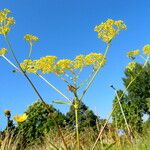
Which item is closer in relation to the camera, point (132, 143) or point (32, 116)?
point (132, 143)

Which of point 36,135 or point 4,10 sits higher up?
point 36,135

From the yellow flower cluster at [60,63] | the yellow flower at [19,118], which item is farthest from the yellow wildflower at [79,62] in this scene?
the yellow flower at [19,118]

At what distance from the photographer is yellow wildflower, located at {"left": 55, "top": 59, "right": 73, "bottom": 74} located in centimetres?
416

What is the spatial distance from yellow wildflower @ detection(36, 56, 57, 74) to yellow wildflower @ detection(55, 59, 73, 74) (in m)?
0.05

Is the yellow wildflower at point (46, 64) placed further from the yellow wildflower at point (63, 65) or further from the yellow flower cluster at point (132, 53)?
the yellow flower cluster at point (132, 53)

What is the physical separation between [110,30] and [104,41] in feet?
0.59

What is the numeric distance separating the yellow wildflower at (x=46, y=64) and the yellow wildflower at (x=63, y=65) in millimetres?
50

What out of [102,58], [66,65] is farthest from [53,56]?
[102,58]

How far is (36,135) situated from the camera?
54.2 meters

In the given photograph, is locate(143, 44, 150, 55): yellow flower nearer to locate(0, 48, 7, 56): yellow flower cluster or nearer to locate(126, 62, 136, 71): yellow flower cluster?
locate(126, 62, 136, 71): yellow flower cluster

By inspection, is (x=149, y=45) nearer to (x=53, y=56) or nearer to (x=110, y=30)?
(x=110, y=30)

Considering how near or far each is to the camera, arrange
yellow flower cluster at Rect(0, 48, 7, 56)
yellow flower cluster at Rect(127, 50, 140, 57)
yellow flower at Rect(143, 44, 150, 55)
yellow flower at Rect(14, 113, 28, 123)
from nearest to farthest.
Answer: yellow flower cluster at Rect(0, 48, 7, 56) → yellow flower at Rect(143, 44, 150, 55) → yellow flower cluster at Rect(127, 50, 140, 57) → yellow flower at Rect(14, 113, 28, 123)

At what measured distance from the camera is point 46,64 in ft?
13.9

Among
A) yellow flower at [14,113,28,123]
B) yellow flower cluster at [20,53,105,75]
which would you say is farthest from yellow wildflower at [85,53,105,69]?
yellow flower at [14,113,28,123]
